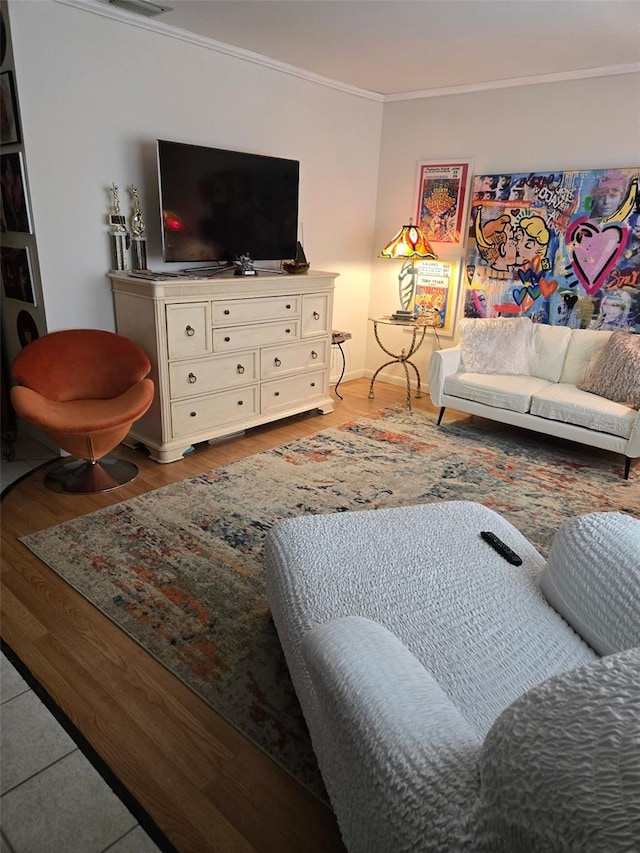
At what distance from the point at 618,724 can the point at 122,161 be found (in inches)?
140

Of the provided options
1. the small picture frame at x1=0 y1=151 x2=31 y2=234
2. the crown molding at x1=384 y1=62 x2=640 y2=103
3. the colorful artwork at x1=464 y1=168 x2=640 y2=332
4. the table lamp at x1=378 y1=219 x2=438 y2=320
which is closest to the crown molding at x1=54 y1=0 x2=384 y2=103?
the crown molding at x1=384 y1=62 x2=640 y2=103

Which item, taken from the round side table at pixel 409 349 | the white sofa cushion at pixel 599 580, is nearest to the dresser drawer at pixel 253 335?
the round side table at pixel 409 349

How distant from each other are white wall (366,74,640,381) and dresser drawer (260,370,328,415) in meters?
1.21

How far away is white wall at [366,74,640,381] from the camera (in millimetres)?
3738

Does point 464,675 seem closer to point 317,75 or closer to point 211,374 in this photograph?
point 211,374

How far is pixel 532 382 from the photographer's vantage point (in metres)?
3.95

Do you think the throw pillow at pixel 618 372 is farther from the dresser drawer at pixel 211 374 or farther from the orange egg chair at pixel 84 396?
the orange egg chair at pixel 84 396

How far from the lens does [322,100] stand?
432 cm

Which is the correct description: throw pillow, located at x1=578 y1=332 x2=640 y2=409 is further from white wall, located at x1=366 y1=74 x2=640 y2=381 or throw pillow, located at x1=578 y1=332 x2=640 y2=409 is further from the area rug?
white wall, located at x1=366 y1=74 x2=640 y2=381

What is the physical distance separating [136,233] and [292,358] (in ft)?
4.27

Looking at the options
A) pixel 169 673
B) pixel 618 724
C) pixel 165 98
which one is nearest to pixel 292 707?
pixel 169 673

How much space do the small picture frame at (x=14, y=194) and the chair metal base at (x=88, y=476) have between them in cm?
129

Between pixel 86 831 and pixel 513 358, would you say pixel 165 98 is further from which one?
pixel 86 831

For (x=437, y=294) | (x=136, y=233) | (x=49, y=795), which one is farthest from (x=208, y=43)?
(x=49, y=795)
